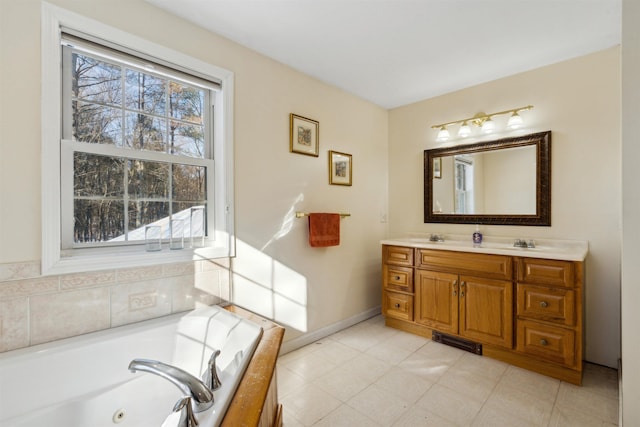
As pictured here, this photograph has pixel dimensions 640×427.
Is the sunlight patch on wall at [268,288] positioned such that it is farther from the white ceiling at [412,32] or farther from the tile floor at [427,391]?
the white ceiling at [412,32]

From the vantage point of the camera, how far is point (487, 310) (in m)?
2.30

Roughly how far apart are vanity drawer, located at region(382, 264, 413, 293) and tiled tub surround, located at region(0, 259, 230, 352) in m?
1.66

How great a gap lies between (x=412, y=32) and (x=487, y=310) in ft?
7.06

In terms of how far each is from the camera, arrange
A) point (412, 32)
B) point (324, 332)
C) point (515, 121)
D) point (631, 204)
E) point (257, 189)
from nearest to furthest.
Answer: point (631, 204) → point (412, 32) → point (257, 189) → point (515, 121) → point (324, 332)

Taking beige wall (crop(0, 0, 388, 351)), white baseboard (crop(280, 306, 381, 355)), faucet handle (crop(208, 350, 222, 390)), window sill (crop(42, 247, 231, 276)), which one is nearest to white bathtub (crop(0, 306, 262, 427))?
faucet handle (crop(208, 350, 222, 390))

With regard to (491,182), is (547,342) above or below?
below

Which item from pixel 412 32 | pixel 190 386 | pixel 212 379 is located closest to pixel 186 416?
pixel 190 386

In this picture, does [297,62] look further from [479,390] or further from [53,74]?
[479,390]

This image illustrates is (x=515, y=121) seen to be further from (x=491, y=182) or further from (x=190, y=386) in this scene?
(x=190, y=386)

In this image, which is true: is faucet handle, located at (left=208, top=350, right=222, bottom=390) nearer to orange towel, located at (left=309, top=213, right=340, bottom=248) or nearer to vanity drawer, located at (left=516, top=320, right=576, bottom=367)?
orange towel, located at (left=309, top=213, right=340, bottom=248)

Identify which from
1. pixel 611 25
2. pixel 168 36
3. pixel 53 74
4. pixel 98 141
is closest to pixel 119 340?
pixel 98 141

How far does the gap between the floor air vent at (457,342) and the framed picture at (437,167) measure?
157cm

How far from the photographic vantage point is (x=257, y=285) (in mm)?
2227

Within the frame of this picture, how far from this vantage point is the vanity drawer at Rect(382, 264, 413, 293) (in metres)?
2.76
